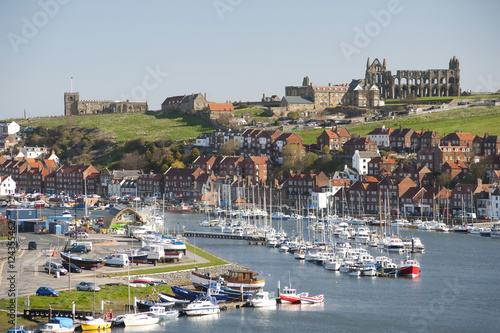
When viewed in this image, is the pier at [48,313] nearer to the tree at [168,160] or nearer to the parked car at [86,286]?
the parked car at [86,286]

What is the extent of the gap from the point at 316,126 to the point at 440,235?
48.2 meters

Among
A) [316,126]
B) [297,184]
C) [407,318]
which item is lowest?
[407,318]

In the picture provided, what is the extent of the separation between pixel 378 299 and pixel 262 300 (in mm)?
5845

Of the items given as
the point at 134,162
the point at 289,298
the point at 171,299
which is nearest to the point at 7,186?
the point at 134,162

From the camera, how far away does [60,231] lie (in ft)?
190

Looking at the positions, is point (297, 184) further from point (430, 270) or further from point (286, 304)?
point (286, 304)

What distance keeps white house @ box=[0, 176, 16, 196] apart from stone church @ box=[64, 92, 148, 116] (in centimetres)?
3899

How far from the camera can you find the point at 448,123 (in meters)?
103

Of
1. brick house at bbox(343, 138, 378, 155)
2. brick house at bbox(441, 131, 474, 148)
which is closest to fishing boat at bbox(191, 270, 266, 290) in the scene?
brick house at bbox(441, 131, 474, 148)

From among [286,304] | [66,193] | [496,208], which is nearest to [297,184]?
[496,208]

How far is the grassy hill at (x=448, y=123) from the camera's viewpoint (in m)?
98.8

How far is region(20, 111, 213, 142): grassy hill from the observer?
395 ft

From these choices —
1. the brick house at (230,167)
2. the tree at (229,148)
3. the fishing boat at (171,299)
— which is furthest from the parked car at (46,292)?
the tree at (229,148)

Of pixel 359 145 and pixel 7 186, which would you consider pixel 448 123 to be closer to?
pixel 359 145
